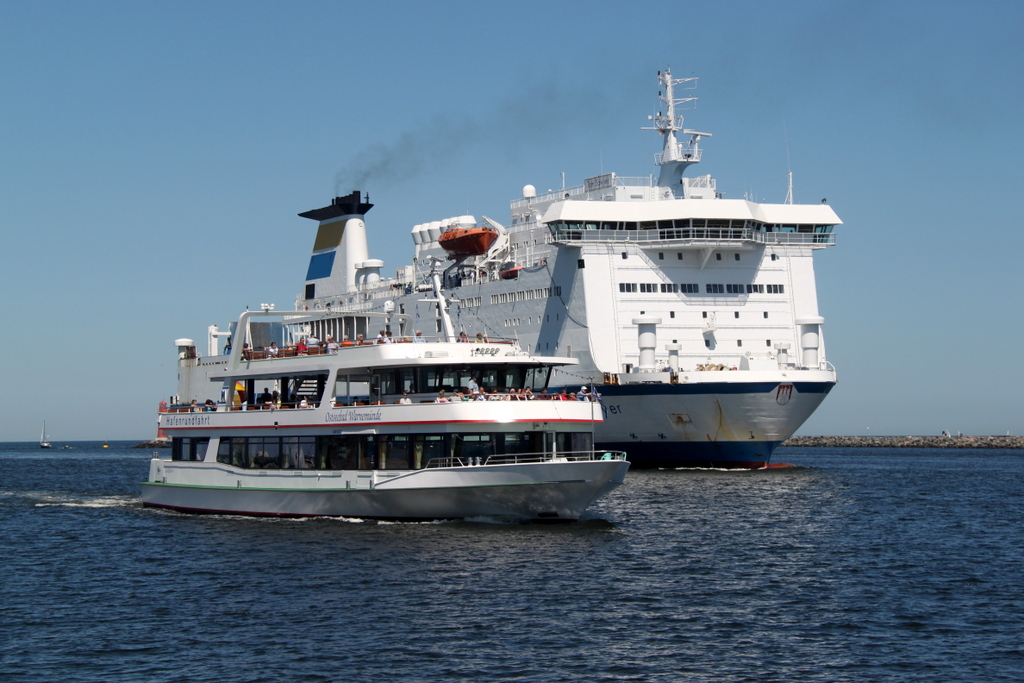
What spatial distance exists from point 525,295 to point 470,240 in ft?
22.7

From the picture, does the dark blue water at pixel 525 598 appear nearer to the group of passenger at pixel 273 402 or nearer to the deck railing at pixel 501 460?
the deck railing at pixel 501 460

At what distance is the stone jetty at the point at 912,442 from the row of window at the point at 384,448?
84.7 meters

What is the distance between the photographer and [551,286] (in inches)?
2183

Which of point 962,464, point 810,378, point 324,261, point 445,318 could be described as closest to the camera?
point 445,318

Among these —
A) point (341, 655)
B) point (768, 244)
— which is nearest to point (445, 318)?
point (341, 655)

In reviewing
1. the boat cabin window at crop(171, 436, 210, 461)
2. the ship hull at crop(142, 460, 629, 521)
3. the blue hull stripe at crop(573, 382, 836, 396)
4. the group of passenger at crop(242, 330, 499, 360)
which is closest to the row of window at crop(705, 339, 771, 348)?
the blue hull stripe at crop(573, 382, 836, 396)

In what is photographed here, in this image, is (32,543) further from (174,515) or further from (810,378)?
(810,378)

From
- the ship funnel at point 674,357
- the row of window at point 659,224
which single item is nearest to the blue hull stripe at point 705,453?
the ship funnel at point 674,357

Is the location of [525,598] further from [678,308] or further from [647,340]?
[678,308]

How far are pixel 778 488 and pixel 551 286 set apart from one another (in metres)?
18.1

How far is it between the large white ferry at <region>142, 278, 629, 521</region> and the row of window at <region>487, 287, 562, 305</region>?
74.8ft

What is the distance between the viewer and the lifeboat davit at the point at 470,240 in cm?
6266

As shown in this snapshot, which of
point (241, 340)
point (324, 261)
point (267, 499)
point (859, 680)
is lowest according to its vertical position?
point (859, 680)

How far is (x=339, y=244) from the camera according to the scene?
76.1m
